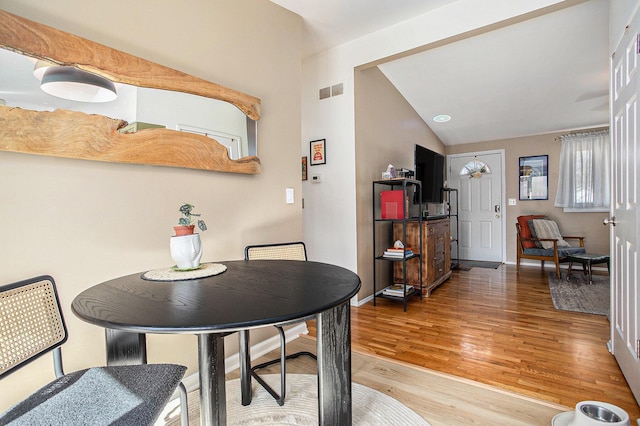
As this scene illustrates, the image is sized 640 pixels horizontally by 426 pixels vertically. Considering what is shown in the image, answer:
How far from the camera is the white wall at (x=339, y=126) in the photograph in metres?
2.93

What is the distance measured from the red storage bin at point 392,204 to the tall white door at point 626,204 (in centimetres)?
168

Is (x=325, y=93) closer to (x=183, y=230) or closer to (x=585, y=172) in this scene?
(x=183, y=230)

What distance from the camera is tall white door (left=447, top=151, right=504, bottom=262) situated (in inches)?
221

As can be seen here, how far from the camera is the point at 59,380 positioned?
96cm

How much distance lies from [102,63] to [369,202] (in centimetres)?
265

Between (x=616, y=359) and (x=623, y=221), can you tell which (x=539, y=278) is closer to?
(x=616, y=359)

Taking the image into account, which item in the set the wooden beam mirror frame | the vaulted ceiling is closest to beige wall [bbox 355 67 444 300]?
the vaulted ceiling

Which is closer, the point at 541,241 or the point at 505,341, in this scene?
the point at 505,341

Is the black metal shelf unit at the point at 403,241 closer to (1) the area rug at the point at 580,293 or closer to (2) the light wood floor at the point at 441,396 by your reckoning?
(2) the light wood floor at the point at 441,396

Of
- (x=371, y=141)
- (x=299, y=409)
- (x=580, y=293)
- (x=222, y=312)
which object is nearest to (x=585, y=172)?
(x=580, y=293)

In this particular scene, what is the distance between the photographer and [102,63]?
1.46 metres

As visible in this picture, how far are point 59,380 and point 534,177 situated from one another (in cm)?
622

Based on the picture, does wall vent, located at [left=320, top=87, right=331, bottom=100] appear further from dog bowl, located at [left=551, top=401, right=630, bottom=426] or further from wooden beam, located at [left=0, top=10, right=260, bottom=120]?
dog bowl, located at [left=551, top=401, right=630, bottom=426]

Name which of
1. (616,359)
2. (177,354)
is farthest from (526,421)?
(177,354)
